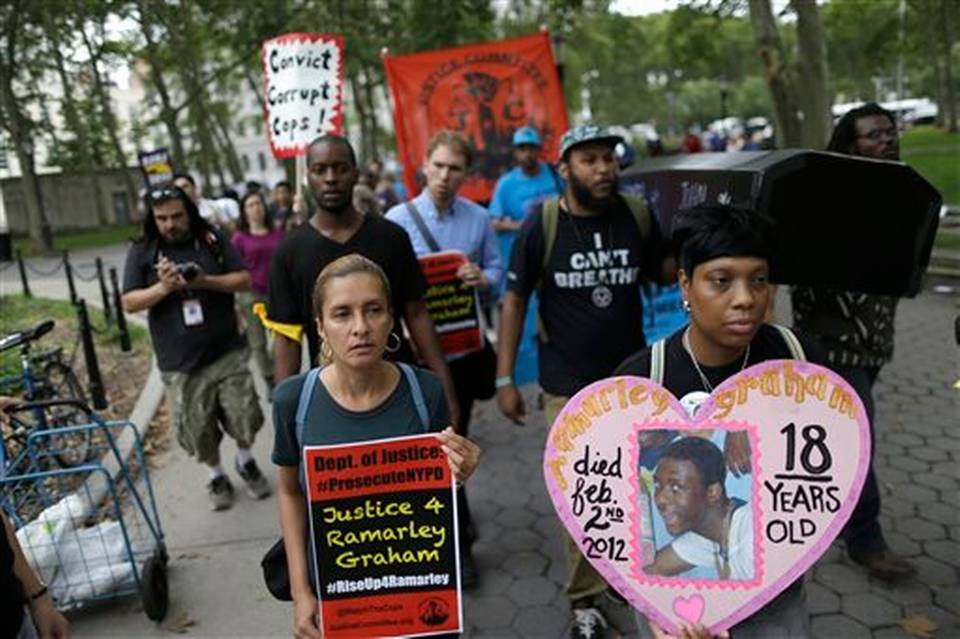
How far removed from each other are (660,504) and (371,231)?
6.49ft

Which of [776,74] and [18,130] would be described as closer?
[776,74]

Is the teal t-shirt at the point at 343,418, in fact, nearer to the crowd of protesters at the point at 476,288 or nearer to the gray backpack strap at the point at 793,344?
the crowd of protesters at the point at 476,288

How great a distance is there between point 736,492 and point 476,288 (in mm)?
2545

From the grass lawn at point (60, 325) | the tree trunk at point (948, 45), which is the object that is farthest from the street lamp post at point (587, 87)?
the grass lawn at point (60, 325)

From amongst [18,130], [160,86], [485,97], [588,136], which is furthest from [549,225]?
[18,130]

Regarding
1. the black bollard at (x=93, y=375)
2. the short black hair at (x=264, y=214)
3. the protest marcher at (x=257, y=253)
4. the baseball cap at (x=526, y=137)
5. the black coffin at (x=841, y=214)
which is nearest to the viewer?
the black coffin at (x=841, y=214)

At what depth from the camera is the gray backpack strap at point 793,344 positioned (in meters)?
2.10

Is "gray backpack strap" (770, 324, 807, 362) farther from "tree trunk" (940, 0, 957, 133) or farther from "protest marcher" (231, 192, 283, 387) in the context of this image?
"tree trunk" (940, 0, 957, 133)

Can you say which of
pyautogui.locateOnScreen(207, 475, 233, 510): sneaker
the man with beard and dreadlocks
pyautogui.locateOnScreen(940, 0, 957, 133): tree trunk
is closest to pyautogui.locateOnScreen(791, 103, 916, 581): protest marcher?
the man with beard and dreadlocks

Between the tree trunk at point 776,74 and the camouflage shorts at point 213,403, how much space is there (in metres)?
11.1

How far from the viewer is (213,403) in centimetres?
490

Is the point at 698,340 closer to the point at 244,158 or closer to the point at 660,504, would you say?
the point at 660,504

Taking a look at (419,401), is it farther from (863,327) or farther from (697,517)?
(863,327)

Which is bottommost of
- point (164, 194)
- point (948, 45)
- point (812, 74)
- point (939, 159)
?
point (939, 159)
